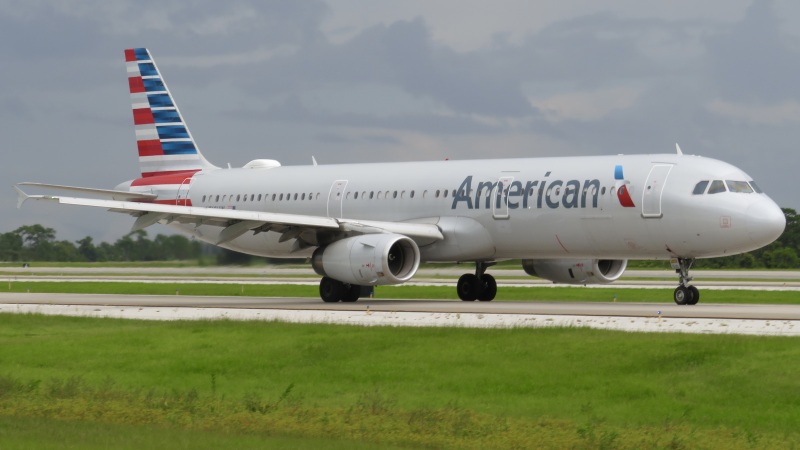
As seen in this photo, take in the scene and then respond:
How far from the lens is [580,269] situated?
3888 centimetres

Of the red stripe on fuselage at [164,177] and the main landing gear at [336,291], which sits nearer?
the main landing gear at [336,291]

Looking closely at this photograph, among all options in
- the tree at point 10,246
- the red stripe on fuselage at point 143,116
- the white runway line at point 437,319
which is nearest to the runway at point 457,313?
the white runway line at point 437,319

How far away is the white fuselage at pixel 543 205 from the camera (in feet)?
109

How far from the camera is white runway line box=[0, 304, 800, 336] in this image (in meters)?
24.6

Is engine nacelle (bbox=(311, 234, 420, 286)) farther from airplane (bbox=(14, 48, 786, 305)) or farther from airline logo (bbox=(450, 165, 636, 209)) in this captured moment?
airline logo (bbox=(450, 165, 636, 209))

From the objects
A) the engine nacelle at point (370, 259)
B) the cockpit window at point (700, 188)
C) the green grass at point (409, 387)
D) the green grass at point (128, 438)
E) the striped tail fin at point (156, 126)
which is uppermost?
the striped tail fin at point (156, 126)

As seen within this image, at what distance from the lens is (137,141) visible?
49.0 meters

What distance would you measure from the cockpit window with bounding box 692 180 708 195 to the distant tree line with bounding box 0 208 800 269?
55.8 ft

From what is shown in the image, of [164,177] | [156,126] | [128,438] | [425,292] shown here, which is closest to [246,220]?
[425,292]

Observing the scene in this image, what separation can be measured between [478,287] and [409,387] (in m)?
21.4

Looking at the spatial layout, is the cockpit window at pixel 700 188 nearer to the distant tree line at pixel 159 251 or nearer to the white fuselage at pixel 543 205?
the white fuselage at pixel 543 205

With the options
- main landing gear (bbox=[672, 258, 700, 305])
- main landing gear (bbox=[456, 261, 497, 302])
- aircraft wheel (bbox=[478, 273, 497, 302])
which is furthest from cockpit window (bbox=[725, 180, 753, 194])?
aircraft wheel (bbox=[478, 273, 497, 302])

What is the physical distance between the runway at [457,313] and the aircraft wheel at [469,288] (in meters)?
2.82

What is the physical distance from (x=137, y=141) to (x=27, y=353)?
27.1m
